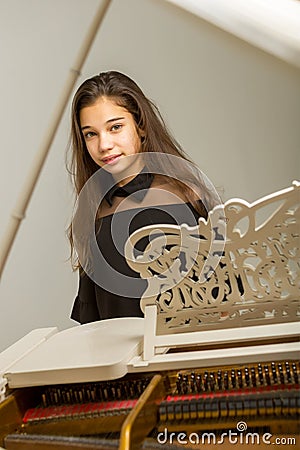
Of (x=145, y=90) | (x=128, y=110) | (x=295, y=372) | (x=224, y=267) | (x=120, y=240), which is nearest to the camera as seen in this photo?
(x=295, y=372)

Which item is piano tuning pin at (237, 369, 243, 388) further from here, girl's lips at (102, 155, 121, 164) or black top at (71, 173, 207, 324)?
girl's lips at (102, 155, 121, 164)

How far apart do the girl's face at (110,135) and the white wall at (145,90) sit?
47 centimetres

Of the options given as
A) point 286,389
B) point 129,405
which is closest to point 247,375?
point 286,389

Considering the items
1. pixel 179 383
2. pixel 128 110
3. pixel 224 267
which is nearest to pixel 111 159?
pixel 128 110

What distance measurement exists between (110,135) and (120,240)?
1.08 ft

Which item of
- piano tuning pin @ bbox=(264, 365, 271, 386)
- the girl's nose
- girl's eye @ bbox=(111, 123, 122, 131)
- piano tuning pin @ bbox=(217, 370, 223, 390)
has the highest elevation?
girl's eye @ bbox=(111, 123, 122, 131)

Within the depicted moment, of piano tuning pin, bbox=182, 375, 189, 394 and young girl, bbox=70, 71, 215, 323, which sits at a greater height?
young girl, bbox=70, 71, 215, 323

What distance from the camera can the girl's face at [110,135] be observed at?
2133mm

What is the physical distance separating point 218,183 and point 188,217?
1.76 feet

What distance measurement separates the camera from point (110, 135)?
2.15 metres

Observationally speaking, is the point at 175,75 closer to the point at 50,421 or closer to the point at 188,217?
the point at 188,217

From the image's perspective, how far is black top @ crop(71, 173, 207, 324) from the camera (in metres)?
1.98

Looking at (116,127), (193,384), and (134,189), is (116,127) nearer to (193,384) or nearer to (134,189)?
(134,189)

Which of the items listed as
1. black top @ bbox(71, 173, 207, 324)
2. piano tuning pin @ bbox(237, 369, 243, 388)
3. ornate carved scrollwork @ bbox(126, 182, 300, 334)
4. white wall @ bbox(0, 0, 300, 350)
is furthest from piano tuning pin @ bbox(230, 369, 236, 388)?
white wall @ bbox(0, 0, 300, 350)
